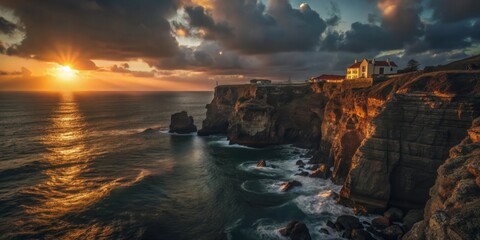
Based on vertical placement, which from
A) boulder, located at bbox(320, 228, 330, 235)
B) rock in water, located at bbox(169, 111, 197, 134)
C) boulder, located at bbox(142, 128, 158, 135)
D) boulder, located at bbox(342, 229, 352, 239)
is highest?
rock in water, located at bbox(169, 111, 197, 134)

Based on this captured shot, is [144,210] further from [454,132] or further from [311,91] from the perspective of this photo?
[311,91]

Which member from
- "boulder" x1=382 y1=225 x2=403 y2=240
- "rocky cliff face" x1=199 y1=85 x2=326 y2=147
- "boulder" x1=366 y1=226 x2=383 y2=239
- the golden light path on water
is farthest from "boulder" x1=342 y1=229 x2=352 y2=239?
"rocky cliff face" x1=199 y1=85 x2=326 y2=147

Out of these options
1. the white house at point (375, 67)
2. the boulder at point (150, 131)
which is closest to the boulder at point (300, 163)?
the white house at point (375, 67)

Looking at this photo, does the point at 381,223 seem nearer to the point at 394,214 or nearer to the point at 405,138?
the point at 394,214

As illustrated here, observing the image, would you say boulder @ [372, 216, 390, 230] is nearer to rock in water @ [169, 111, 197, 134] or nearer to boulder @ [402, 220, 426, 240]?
boulder @ [402, 220, 426, 240]

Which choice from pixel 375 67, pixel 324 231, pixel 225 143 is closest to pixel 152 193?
pixel 324 231

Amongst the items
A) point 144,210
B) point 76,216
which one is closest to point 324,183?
point 144,210
